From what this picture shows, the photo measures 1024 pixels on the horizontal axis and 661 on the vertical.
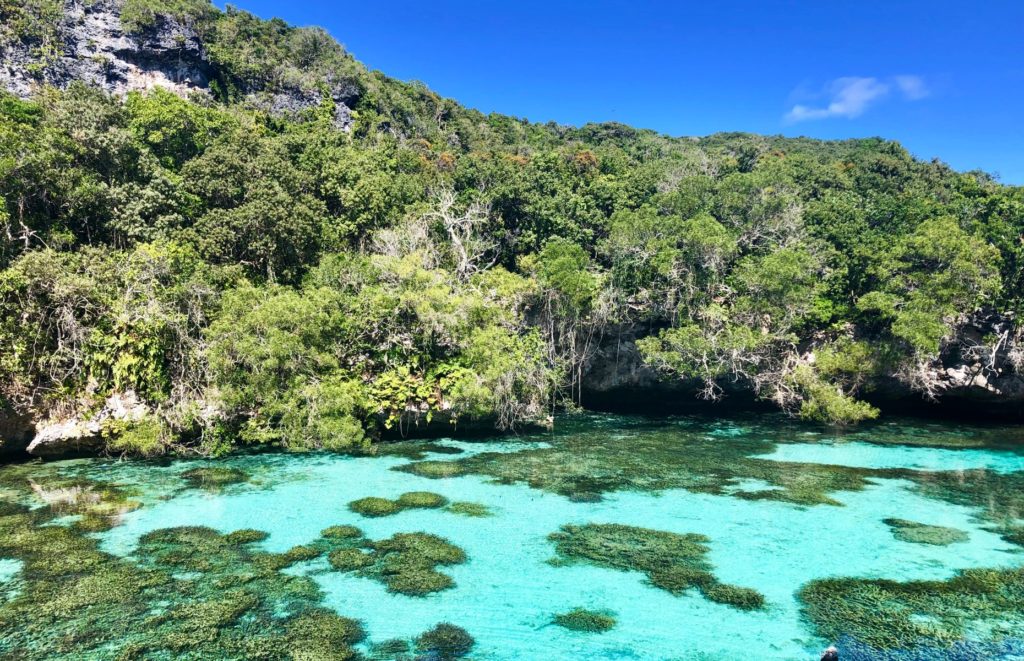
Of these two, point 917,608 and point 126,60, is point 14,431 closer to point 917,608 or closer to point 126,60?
point 917,608

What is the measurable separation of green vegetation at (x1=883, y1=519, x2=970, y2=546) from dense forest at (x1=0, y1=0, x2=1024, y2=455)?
880cm

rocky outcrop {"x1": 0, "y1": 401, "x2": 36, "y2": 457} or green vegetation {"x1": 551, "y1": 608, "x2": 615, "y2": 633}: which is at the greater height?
rocky outcrop {"x1": 0, "y1": 401, "x2": 36, "y2": 457}

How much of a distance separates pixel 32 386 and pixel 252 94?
1478 inches

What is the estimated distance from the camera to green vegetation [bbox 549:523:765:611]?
9250 millimetres

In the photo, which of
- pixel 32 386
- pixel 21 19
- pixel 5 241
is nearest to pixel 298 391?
pixel 32 386

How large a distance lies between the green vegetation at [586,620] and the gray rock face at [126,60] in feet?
142

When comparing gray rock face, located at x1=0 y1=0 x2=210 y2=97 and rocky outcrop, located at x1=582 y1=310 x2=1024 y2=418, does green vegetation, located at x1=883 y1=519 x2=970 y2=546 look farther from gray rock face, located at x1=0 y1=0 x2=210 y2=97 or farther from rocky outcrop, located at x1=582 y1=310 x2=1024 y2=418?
gray rock face, located at x1=0 y1=0 x2=210 y2=97

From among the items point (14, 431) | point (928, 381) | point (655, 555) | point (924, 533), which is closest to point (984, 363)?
point (928, 381)

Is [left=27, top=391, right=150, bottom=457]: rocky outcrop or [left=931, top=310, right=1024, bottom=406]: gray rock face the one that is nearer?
[left=27, top=391, right=150, bottom=457]: rocky outcrop

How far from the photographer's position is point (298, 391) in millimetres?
16297

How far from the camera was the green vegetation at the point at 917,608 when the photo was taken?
802 cm

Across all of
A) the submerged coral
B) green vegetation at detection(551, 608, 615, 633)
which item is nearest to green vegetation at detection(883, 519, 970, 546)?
green vegetation at detection(551, 608, 615, 633)

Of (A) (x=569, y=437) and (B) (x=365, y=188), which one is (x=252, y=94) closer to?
(B) (x=365, y=188)

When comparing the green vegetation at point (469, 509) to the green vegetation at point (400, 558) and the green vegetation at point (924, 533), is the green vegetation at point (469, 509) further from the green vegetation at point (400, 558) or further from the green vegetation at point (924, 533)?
the green vegetation at point (924, 533)
